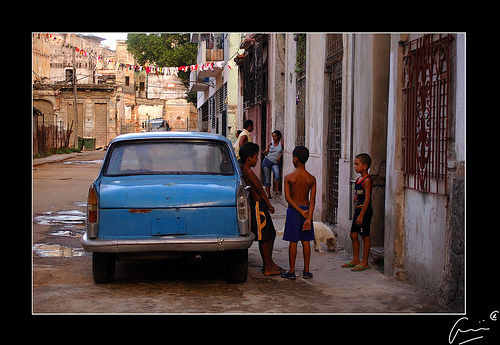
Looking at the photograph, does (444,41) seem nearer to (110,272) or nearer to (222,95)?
(110,272)

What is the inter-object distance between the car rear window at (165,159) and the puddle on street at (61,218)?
4914 mm

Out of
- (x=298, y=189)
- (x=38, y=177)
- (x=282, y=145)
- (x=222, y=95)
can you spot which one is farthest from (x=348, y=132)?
A: (x=222, y=95)

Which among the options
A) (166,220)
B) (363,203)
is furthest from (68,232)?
(363,203)

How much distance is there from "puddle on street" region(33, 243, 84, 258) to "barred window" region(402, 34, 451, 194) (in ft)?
14.9

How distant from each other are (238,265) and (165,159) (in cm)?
143

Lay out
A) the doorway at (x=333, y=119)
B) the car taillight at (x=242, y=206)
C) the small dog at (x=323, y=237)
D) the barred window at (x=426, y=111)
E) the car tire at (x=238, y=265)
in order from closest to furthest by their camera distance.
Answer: the barred window at (x=426, y=111) < the car taillight at (x=242, y=206) < the car tire at (x=238, y=265) < the small dog at (x=323, y=237) < the doorway at (x=333, y=119)

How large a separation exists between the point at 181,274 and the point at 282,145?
26.9ft

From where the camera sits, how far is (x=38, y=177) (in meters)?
22.5

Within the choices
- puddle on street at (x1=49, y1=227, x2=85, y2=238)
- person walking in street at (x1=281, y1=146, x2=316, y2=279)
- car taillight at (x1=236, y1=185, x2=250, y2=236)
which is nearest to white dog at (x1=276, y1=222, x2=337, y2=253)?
person walking in street at (x1=281, y1=146, x2=316, y2=279)

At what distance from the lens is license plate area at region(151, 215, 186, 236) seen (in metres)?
6.56

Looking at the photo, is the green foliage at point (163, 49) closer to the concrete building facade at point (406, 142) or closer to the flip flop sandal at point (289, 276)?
the concrete building facade at point (406, 142)

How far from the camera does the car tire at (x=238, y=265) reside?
23.2 ft

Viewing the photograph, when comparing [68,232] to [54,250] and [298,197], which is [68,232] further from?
[298,197]

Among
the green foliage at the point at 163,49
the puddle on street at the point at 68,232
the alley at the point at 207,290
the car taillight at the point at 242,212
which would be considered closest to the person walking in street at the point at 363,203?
the alley at the point at 207,290
